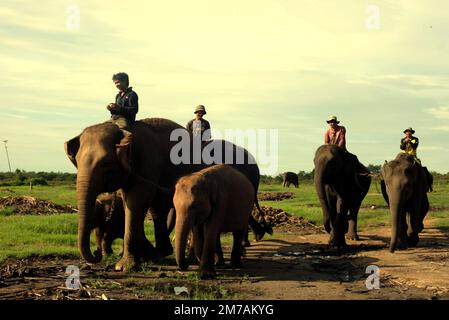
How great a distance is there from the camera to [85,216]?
35.4 ft

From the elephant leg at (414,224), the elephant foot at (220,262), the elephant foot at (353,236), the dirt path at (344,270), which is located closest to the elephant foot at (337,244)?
the dirt path at (344,270)

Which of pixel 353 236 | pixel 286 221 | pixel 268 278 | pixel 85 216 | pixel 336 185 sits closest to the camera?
pixel 85 216

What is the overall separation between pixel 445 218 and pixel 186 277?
1536cm

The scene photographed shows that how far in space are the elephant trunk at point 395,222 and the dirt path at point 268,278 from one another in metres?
0.30

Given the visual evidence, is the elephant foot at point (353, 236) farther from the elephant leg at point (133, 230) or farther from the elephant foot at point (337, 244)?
the elephant leg at point (133, 230)

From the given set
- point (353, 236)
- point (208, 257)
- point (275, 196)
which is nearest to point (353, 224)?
point (353, 236)

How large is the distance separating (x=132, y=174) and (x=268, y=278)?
3291 millimetres

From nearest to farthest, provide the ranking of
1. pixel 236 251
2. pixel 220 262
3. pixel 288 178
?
1. pixel 236 251
2. pixel 220 262
3. pixel 288 178

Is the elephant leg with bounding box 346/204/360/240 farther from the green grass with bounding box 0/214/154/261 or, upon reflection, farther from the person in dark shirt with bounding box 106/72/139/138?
the person in dark shirt with bounding box 106/72/139/138

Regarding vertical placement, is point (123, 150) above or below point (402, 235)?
above

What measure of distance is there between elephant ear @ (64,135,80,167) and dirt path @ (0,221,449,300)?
2186 mm

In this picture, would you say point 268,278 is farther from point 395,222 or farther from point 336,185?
point 336,185

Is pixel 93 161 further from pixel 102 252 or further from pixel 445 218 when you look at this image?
pixel 445 218

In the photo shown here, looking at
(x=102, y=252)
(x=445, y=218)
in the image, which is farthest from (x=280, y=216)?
(x=102, y=252)
